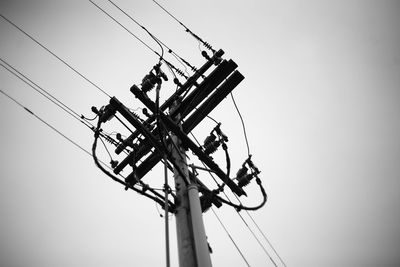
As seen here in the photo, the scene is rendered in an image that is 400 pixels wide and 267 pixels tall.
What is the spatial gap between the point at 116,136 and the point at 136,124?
63.1 inches

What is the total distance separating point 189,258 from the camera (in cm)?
262

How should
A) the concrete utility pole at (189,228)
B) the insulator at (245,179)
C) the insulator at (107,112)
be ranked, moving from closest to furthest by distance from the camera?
the concrete utility pole at (189,228) → the insulator at (107,112) → the insulator at (245,179)

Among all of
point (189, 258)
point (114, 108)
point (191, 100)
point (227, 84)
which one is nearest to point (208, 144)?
point (191, 100)

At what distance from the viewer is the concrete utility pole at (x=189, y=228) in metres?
2.55

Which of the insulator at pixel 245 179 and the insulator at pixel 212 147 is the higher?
the insulator at pixel 212 147

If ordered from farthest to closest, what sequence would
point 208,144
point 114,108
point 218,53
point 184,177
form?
point 218,53 < point 208,144 < point 114,108 < point 184,177

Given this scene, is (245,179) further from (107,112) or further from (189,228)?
(107,112)

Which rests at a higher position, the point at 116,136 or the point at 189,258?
the point at 116,136

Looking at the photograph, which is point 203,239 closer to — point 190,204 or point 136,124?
point 190,204

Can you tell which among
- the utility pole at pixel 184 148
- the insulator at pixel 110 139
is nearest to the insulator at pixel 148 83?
the utility pole at pixel 184 148

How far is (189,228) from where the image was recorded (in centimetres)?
291

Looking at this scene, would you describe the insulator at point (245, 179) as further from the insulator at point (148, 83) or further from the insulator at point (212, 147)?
the insulator at point (148, 83)

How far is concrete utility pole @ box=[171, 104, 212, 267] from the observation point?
2.55 metres

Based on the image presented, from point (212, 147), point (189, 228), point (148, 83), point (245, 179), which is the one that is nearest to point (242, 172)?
point (245, 179)
